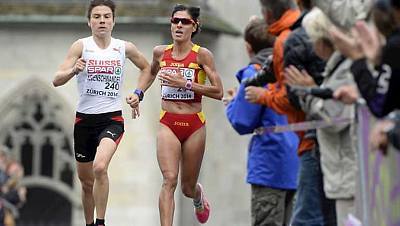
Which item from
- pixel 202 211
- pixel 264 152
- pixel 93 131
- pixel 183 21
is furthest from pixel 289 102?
pixel 202 211

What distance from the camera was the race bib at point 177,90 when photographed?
51.8 feet

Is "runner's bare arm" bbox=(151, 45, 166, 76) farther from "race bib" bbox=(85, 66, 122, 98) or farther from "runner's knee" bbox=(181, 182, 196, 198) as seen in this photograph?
"runner's knee" bbox=(181, 182, 196, 198)

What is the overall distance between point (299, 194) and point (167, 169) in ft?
10.0

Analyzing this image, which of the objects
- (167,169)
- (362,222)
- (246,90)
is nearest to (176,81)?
(167,169)

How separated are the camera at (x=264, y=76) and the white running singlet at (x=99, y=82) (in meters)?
2.26

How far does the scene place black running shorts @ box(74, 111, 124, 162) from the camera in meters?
16.1

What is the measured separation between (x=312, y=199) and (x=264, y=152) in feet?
8.60

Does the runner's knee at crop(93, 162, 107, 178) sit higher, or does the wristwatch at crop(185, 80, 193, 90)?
the wristwatch at crop(185, 80, 193, 90)

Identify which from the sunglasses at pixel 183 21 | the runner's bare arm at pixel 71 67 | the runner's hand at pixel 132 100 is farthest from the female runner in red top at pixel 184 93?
the runner's bare arm at pixel 71 67

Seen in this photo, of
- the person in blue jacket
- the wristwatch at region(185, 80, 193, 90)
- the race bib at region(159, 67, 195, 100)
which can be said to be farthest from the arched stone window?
the person in blue jacket

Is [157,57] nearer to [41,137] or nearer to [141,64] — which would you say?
[141,64]

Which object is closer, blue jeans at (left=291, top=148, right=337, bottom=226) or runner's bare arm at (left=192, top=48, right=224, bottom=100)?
blue jeans at (left=291, top=148, right=337, bottom=226)

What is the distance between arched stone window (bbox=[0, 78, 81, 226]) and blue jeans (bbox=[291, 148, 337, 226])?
22.5 metres

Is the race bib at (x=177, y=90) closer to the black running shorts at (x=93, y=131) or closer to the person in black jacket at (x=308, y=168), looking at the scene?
the black running shorts at (x=93, y=131)
